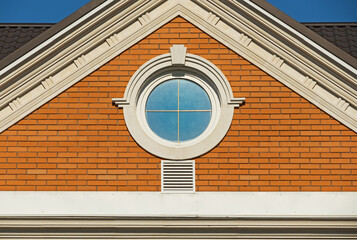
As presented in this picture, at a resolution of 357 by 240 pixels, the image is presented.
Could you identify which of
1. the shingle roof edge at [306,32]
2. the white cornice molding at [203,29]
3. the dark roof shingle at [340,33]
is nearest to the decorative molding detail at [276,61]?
the white cornice molding at [203,29]

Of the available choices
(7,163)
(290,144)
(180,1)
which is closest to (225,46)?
(180,1)

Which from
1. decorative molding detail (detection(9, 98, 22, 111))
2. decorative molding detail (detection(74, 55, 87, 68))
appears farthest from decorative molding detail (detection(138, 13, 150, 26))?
decorative molding detail (detection(9, 98, 22, 111))

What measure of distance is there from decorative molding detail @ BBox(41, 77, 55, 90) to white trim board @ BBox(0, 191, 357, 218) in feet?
6.82

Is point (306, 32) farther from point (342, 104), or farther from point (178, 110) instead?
point (178, 110)

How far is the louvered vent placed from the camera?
612 inches

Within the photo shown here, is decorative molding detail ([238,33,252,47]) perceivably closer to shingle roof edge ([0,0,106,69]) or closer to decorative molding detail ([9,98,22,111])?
shingle roof edge ([0,0,106,69])

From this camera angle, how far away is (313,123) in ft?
52.0

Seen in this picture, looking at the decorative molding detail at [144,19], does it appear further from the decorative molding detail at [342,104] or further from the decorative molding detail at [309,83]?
the decorative molding detail at [342,104]

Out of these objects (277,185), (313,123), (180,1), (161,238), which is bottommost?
(161,238)

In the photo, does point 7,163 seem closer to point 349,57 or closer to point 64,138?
point 64,138

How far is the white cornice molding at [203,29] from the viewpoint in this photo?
15.9 m

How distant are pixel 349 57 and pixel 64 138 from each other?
5.57 metres

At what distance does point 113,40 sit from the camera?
53.8 feet

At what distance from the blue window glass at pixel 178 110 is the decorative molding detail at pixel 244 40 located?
119 centimetres
